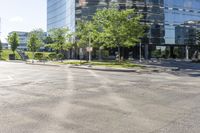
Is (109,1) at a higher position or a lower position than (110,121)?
higher

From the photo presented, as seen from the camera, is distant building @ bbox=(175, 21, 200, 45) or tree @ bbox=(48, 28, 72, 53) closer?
tree @ bbox=(48, 28, 72, 53)

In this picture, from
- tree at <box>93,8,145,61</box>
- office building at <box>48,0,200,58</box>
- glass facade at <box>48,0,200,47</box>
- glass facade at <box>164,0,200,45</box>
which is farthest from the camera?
glass facade at <box>164,0,200,45</box>

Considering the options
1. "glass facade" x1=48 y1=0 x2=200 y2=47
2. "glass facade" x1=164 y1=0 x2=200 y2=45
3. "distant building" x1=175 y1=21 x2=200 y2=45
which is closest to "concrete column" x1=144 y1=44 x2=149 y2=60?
"glass facade" x1=48 y1=0 x2=200 y2=47

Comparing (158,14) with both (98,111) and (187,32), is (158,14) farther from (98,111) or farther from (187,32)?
(98,111)

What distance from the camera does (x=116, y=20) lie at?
148ft

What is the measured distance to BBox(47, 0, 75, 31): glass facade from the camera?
256 ft

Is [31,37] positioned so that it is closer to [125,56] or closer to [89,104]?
[125,56]

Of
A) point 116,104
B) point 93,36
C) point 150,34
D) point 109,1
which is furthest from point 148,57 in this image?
point 116,104

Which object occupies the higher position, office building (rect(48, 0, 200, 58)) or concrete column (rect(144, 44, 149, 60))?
office building (rect(48, 0, 200, 58))

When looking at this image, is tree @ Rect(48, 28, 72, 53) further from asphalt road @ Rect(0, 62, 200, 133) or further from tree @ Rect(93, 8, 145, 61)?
asphalt road @ Rect(0, 62, 200, 133)

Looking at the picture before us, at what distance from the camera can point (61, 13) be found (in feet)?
306

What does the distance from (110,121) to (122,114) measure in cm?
108

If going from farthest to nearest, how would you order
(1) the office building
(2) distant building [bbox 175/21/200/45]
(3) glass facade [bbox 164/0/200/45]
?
(2) distant building [bbox 175/21/200/45] < (3) glass facade [bbox 164/0/200/45] < (1) the office building

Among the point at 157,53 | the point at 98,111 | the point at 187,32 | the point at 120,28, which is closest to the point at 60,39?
the point at 120,28
